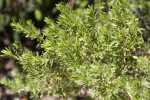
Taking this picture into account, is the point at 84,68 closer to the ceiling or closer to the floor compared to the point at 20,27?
closer to the floor

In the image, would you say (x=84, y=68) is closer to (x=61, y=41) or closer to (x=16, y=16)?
(x=61, y=41)

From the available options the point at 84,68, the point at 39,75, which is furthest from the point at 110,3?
the point at 39,75

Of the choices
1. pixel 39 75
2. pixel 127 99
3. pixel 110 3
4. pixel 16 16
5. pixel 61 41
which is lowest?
pixel 127 99

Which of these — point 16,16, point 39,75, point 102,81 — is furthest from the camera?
point 16,16

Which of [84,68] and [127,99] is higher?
[84,68]

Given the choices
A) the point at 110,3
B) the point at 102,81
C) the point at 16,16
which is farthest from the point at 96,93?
the point at 16,16

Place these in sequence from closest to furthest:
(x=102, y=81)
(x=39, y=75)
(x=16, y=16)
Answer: (x=102, y=81), (x=39, y=75), (x=16, y=16)

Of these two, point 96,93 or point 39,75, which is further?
point 39,75

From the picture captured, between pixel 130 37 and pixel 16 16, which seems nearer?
pixel 130 37

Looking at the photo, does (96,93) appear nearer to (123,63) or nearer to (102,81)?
(102,81)
